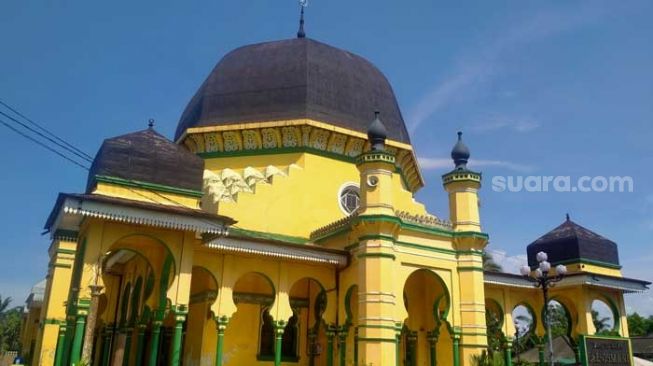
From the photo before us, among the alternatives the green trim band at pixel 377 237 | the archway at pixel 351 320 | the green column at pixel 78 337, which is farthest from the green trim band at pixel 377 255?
the green column at pixel 78 337

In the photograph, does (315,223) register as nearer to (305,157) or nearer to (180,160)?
(305,157)

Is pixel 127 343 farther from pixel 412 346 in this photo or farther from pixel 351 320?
pixel 412 346

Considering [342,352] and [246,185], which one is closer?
[342,352]

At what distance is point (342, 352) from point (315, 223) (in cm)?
424

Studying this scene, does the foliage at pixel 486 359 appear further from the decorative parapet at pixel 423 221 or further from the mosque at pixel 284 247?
the decorative parapet at pixel 423 221

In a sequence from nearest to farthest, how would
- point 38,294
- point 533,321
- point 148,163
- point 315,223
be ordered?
point 148,163
point 315,223
point 533,321
point 38,294

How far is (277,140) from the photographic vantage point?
20.0m

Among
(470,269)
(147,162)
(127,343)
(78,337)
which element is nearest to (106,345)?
(127,343)

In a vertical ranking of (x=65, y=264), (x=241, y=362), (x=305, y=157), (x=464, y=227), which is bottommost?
(x=241, y=362)

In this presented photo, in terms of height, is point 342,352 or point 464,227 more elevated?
point 464,227

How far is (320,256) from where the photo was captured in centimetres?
1592

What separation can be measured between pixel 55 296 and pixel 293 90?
A: 33.8 feet

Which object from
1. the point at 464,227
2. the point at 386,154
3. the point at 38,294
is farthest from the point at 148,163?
the point at 38,294

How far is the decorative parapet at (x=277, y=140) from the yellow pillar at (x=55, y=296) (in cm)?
564
